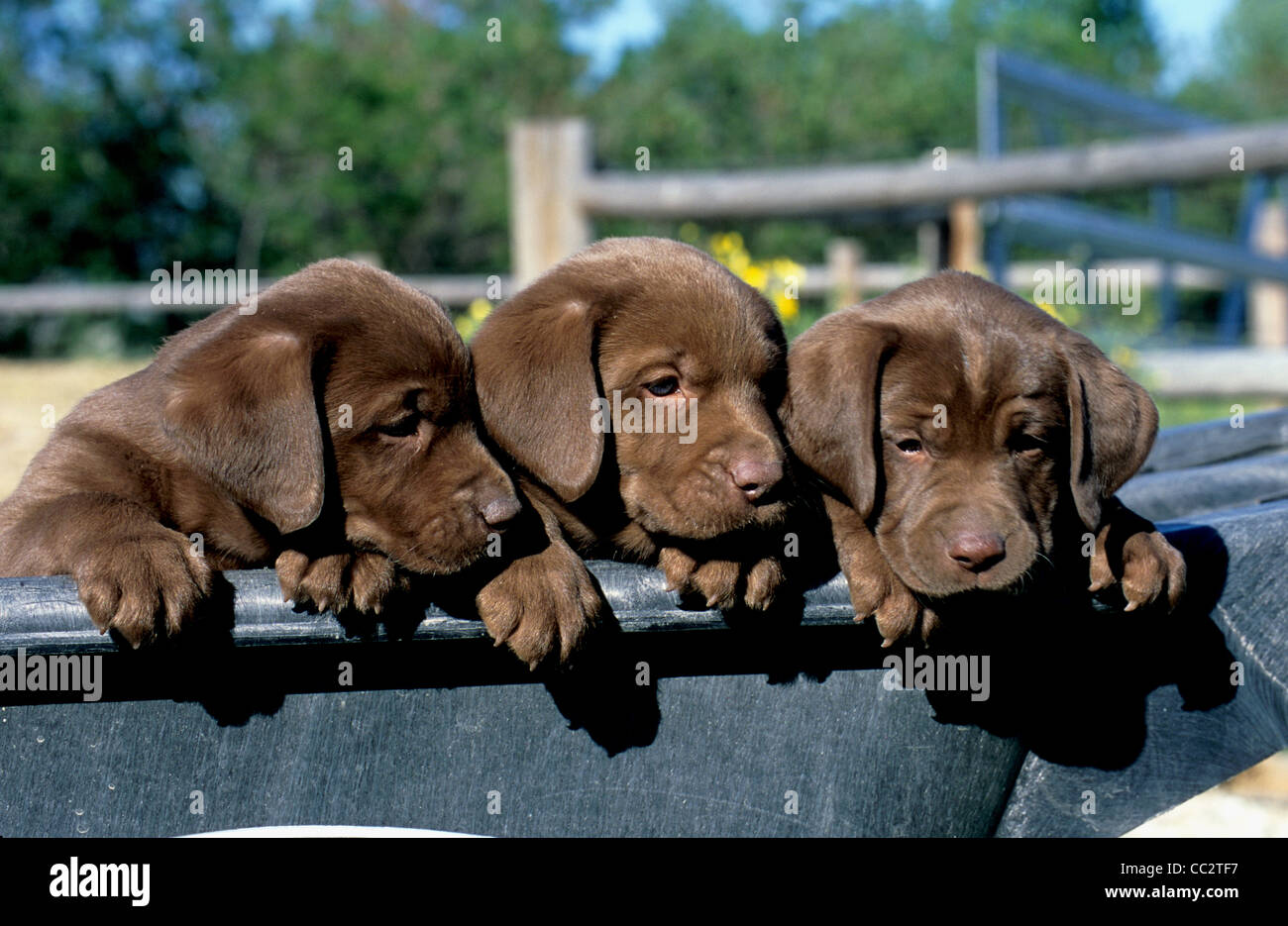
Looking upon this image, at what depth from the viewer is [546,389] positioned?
3141 millimetres

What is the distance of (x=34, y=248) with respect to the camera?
22547 millimetres

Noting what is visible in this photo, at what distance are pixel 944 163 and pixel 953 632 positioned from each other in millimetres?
6002

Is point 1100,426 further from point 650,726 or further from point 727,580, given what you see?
point 650,726

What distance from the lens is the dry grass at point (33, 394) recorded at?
9.66 m

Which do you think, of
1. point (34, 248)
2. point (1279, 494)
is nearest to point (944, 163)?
point (1279, 494)

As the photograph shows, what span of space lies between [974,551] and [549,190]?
6170mm

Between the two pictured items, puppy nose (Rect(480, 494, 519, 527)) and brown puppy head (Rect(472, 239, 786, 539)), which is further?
brown puppy head (Rect(472, 239, 786, 539))

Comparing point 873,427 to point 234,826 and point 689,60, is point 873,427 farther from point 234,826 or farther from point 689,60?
point 689,60

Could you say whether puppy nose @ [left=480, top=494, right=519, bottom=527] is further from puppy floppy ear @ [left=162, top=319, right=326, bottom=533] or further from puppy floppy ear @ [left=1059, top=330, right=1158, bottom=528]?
puppy floppy ear @ [left=1059, top=330, right=1158, bottom=528]

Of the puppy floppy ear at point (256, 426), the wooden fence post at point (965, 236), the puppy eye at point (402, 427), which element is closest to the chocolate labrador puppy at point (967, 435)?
the puppy eye at point (402, 427)

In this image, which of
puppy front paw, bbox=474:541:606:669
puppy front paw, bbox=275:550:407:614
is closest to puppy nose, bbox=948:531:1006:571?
puppy front paw, bbox=474:541:606:669

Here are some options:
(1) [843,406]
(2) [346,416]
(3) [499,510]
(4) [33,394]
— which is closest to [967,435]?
(1) [843,406]

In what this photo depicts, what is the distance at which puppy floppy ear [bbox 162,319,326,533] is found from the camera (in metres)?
2.73

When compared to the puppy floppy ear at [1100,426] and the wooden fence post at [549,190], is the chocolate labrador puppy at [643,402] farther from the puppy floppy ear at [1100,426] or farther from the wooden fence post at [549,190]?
the wooden fence post at [549,190]
